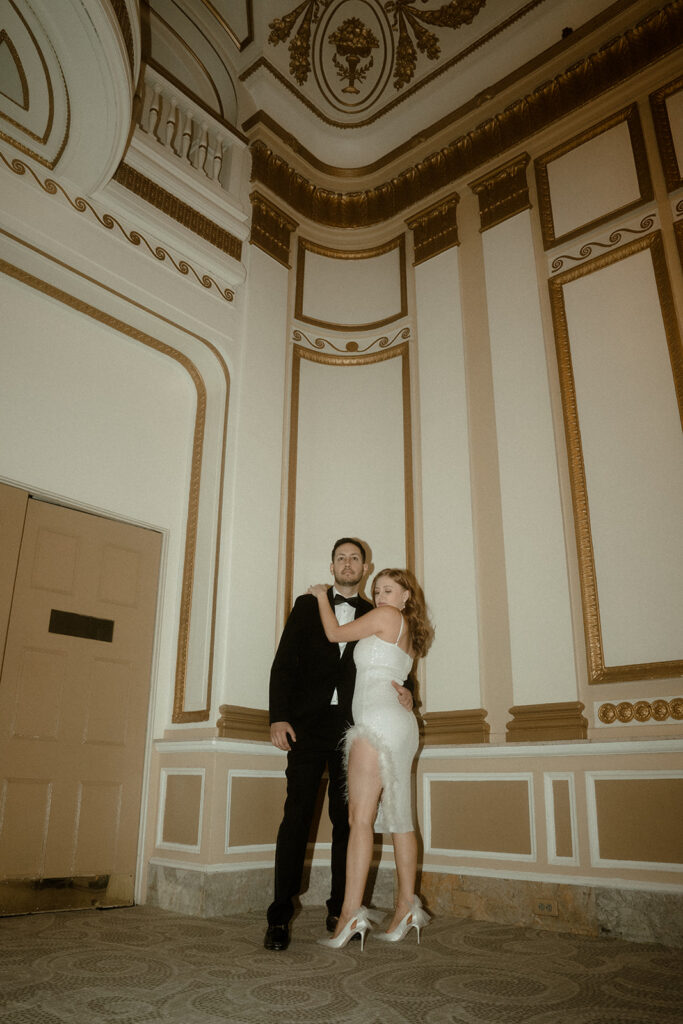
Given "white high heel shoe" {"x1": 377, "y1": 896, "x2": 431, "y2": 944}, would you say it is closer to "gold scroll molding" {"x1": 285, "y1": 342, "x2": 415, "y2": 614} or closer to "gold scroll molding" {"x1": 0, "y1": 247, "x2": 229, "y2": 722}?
"gold scroll molding" {"x1": 0, "y1": 247, "x2": 229, "y2": 722}

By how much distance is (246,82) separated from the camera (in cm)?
535

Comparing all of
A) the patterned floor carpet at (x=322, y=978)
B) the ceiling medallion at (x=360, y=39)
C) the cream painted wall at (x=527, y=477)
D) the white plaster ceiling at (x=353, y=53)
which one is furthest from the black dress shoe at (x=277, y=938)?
the ceiling medallion at (x=360, y=39)

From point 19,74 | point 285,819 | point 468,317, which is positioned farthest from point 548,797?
point 19,74

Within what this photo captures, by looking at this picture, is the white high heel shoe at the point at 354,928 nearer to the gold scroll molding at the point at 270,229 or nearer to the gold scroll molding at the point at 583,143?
the gold scroll molding at the point at 583,143

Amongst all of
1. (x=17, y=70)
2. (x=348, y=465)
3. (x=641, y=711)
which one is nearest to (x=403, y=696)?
(x=641, y=711)

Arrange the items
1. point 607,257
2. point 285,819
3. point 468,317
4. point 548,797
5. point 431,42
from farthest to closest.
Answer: point 431,42
point 468,317
point 607,257
point 548,797
point 285,819

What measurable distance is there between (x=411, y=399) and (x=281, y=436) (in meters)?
0.92

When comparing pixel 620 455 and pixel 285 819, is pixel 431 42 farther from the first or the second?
pixel 285 819

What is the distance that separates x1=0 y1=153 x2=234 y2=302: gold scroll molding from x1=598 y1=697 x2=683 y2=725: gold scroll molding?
3.39m

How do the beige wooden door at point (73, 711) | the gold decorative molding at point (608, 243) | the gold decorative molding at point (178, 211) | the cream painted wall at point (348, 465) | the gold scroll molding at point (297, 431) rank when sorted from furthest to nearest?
the cream painted wall at point (348, 465) < the gold scroll molding at point (297, 431) < the gold decorative molding at point (178, 211) < the gold decorative molding at point (608, 243) < the beige wooden door at point (73, 711)

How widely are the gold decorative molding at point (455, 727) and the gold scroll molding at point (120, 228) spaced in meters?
2.97

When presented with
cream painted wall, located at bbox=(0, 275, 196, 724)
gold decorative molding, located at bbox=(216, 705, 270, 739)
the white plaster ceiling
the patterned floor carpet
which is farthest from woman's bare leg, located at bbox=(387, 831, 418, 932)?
the white plaster ceiling

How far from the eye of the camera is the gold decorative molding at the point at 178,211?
424 cm

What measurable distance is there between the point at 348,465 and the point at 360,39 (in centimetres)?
336
